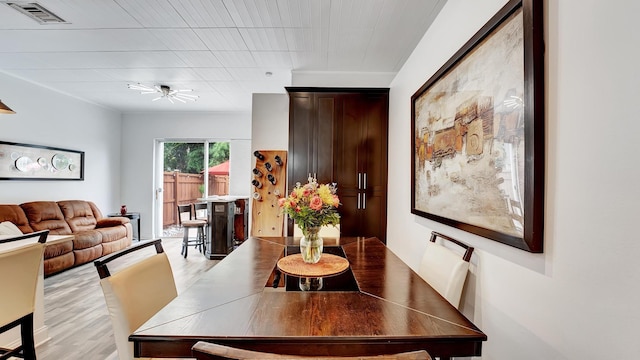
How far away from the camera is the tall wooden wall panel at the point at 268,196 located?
412cm

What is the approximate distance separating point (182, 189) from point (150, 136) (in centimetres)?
137

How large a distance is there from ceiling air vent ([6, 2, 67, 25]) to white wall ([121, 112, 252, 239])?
138 inches

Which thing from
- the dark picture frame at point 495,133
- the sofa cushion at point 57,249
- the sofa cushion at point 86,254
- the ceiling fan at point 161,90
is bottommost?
the sofa cushion at point 86,254

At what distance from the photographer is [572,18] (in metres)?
0.94

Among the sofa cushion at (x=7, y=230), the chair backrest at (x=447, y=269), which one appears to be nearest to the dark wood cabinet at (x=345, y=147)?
the chair backrest at (x=447, y=269)

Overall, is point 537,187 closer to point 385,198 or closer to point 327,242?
point 327,242

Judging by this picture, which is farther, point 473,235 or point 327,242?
point 327,242

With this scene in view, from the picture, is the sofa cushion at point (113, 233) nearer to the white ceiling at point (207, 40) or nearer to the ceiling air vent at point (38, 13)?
the white ceiling at point (207, 40)

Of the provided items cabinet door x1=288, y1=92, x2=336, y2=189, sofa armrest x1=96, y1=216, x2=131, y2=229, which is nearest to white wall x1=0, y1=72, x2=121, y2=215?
sofa armrest x1=96, y1=216, x2=131, y2=229

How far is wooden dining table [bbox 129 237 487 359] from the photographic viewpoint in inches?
36.5

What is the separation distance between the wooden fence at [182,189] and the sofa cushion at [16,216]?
102 inches

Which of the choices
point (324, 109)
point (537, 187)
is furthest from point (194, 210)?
point (537, 187)

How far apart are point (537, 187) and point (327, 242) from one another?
168cm

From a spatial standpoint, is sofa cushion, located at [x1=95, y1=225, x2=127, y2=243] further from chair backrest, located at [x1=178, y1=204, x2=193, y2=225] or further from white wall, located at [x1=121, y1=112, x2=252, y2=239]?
white wall, located at [x1=121, y1=112, x2=252, y2=239]
